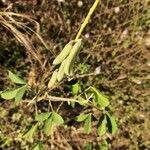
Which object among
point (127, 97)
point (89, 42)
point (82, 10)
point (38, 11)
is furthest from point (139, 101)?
point (38, 11)

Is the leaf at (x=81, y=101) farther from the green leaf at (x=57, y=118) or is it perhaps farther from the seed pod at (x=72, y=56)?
the seed pod at (x=72, y=56)

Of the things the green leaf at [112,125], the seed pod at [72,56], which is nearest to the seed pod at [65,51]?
the seed pod at [72,56]

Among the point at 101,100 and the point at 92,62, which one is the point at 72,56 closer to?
the point at 101,100

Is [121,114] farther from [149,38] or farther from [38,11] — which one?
[38,11]

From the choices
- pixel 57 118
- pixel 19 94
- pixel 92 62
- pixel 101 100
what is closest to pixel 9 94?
pixel 19 94

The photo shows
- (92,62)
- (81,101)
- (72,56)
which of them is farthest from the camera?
(92,62)

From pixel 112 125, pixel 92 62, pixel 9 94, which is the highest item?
pixel 92 62

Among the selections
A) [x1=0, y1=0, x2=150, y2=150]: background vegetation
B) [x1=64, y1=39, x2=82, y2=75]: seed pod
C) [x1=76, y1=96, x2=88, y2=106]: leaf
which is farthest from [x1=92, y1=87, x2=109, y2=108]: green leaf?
[x1=0, y1=0, x2=150, y2=150]: background vegetation

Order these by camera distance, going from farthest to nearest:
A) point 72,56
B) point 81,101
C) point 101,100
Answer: point 81,101
point 101,100
point 72,56
